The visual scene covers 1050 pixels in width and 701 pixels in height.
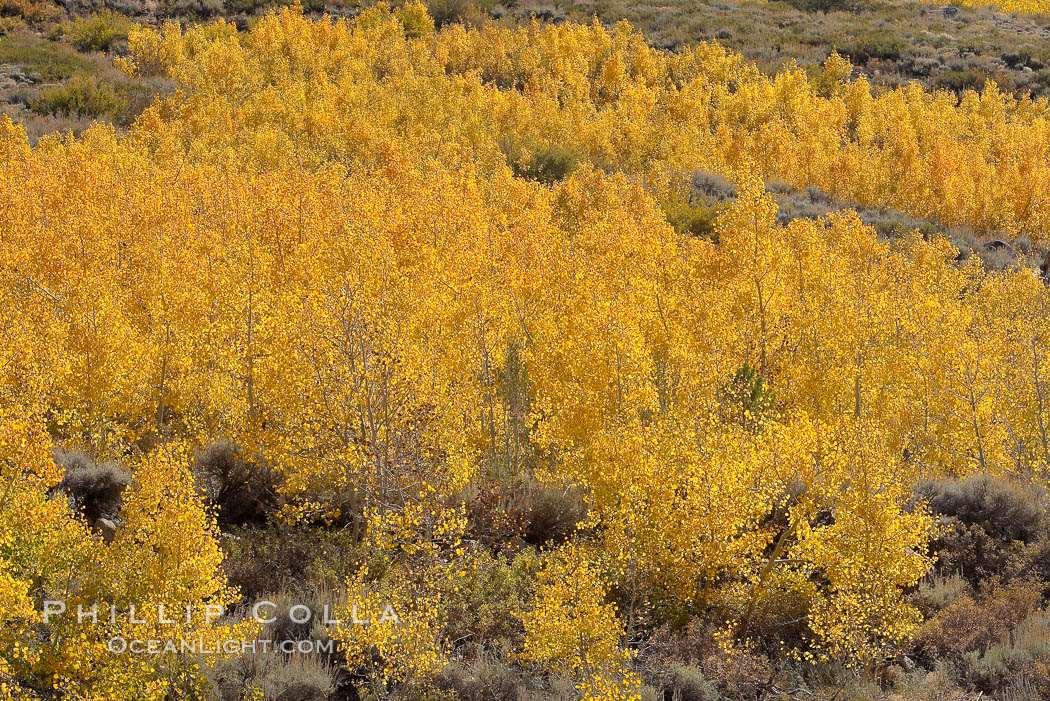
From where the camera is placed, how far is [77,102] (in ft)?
132

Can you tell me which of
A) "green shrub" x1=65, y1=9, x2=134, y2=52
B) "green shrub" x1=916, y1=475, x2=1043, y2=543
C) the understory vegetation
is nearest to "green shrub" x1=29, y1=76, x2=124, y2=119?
"green shrub" x1=65, y1=9, x2=134, y2=52

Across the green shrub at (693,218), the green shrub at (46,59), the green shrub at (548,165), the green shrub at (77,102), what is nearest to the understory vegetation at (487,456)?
the green shrub at (693,218)

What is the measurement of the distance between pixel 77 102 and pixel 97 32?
17972 mm

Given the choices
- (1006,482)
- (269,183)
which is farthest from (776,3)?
(1006,482)

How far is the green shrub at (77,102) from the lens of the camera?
40.1 m

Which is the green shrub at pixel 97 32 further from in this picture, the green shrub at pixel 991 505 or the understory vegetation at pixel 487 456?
the green shrub at pixel 991 505

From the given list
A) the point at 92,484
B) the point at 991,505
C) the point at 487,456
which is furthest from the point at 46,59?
the point at 991,505

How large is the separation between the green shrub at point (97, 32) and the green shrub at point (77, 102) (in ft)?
47.9

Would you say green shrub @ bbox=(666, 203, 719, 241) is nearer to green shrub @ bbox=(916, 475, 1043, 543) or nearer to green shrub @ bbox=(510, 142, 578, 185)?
green shrub @ bbox=(510, 142, 578, 185)

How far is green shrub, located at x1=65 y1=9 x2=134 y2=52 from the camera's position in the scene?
53.5m

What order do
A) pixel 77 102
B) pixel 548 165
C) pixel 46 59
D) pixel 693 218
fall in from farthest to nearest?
pixel 46 59 → pixel 77 102 → pixel 548 165 → pixel 693 218

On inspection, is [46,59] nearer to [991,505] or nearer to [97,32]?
[97,32]

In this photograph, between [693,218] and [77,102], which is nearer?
[693,218]

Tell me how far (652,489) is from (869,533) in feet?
7.52
